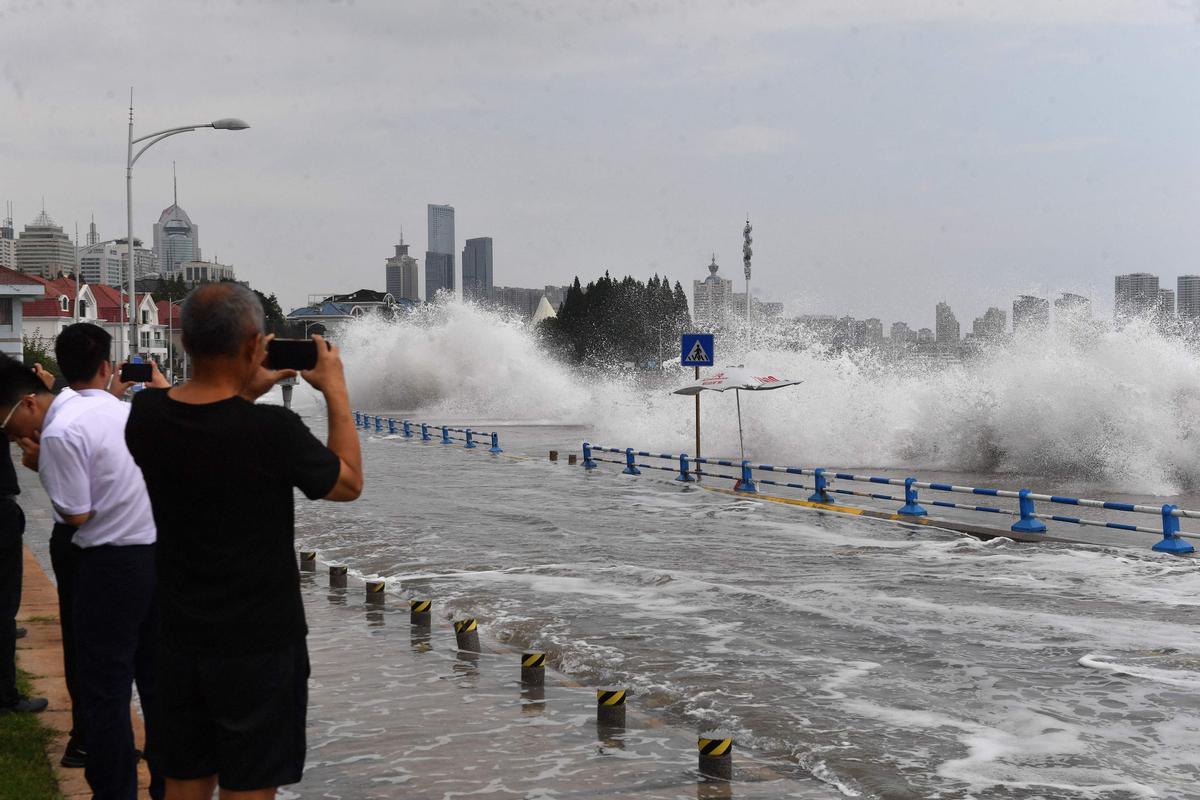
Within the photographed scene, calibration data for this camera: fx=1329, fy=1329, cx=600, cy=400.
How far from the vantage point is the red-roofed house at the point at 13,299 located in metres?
54.0

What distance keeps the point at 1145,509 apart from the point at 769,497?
29.0 ft

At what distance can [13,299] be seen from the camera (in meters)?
55.3

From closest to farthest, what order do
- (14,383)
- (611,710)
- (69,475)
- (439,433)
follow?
1. (69,475)
2. (14,383)
3. (611,710)
4. (439,433)

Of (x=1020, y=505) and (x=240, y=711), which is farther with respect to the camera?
(x=1020, y=505)

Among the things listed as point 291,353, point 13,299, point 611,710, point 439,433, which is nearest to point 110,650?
point 291,353

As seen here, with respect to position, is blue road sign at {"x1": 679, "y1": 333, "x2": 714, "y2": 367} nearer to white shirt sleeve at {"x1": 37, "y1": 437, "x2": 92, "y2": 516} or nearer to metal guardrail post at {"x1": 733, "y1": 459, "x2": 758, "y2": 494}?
metal guardrail post at {"x1": 733, "y1": 459, "x2": 758, "y2": 494}

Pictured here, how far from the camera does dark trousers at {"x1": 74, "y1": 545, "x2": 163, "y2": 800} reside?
4836mm

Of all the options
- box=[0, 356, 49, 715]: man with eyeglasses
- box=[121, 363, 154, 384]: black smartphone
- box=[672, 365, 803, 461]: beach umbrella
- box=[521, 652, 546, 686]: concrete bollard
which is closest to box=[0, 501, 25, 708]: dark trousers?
box=[0, 356, 49, 715]: man with eyeglasses

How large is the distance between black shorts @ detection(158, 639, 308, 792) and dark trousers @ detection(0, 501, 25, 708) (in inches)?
137

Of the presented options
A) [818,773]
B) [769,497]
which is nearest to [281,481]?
[818,773]

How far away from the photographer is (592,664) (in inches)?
381

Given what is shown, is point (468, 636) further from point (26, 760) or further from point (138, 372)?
point (138, 372)

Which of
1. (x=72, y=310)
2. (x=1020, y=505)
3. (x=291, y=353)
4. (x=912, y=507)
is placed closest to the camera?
(x=291, y=353)

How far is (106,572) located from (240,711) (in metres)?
1.53
